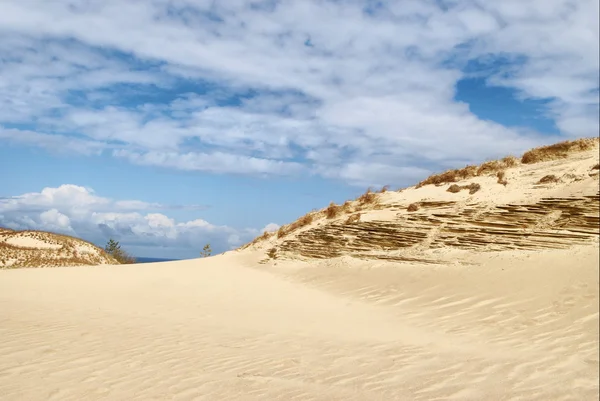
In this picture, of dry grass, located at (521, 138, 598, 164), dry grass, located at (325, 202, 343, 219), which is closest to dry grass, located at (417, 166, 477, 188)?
dry grass, located at (521, 138, 598, 164)

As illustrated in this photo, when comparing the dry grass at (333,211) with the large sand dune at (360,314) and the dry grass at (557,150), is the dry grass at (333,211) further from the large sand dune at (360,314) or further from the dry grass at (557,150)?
the dry grass at (557,150)

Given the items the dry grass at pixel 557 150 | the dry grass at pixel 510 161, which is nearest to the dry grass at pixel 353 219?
the dry grass at pixel 510 161

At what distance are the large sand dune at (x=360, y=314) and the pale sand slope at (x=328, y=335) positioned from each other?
0.14ft

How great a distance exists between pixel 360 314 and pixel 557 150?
1182cm

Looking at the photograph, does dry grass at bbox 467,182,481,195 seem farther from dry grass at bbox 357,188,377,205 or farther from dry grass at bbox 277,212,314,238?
dry grass at bbox 277,212,314,238

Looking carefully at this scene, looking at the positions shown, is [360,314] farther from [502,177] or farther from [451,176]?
[451,176]

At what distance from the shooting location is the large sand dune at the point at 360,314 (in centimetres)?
638

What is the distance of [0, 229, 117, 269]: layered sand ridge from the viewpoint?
3116cm

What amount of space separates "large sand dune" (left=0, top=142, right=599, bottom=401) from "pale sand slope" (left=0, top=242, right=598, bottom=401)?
44 mm

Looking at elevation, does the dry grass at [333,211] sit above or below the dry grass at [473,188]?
below

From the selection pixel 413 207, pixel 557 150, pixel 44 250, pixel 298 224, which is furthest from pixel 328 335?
pixel 44 250

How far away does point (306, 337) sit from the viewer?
31.7 ft

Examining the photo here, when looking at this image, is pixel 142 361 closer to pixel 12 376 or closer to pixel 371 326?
pixel 12 376

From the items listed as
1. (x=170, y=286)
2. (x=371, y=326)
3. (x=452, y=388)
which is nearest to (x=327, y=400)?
(x=452, y=388)
